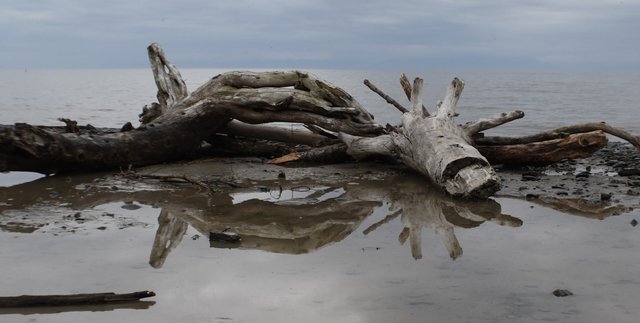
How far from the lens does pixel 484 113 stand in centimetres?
2823

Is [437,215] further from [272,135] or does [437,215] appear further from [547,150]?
[272,135]

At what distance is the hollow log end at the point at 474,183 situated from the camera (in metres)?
7.73

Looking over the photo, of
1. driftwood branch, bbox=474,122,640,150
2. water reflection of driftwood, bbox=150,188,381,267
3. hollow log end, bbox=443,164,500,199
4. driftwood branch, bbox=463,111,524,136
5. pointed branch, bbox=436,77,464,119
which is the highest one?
pointed branch, bbox=436,77,464,119

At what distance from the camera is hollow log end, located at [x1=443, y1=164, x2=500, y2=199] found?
7.73m

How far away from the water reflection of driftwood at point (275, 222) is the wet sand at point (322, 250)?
0.03m

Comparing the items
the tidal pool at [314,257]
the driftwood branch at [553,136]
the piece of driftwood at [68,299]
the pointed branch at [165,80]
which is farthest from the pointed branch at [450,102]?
the piece of driftwood at [68,299]

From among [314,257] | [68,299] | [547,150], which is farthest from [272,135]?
[68,299]

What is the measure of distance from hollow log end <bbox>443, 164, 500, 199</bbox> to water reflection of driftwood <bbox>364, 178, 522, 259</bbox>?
0.37 feet

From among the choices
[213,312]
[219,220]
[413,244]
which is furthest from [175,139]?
[213,312]

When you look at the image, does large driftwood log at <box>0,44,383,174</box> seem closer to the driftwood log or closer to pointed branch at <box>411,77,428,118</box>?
the driftwood log

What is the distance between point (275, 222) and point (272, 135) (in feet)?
15.8

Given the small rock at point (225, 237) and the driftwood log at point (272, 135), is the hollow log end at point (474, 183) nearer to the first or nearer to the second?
the driftwood log at point (272, 135)

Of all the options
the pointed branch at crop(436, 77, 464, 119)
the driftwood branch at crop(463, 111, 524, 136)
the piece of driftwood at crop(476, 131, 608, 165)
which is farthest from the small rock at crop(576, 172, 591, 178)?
the pointed branch at crop(436, 77, 464, 119)

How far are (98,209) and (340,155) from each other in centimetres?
471
